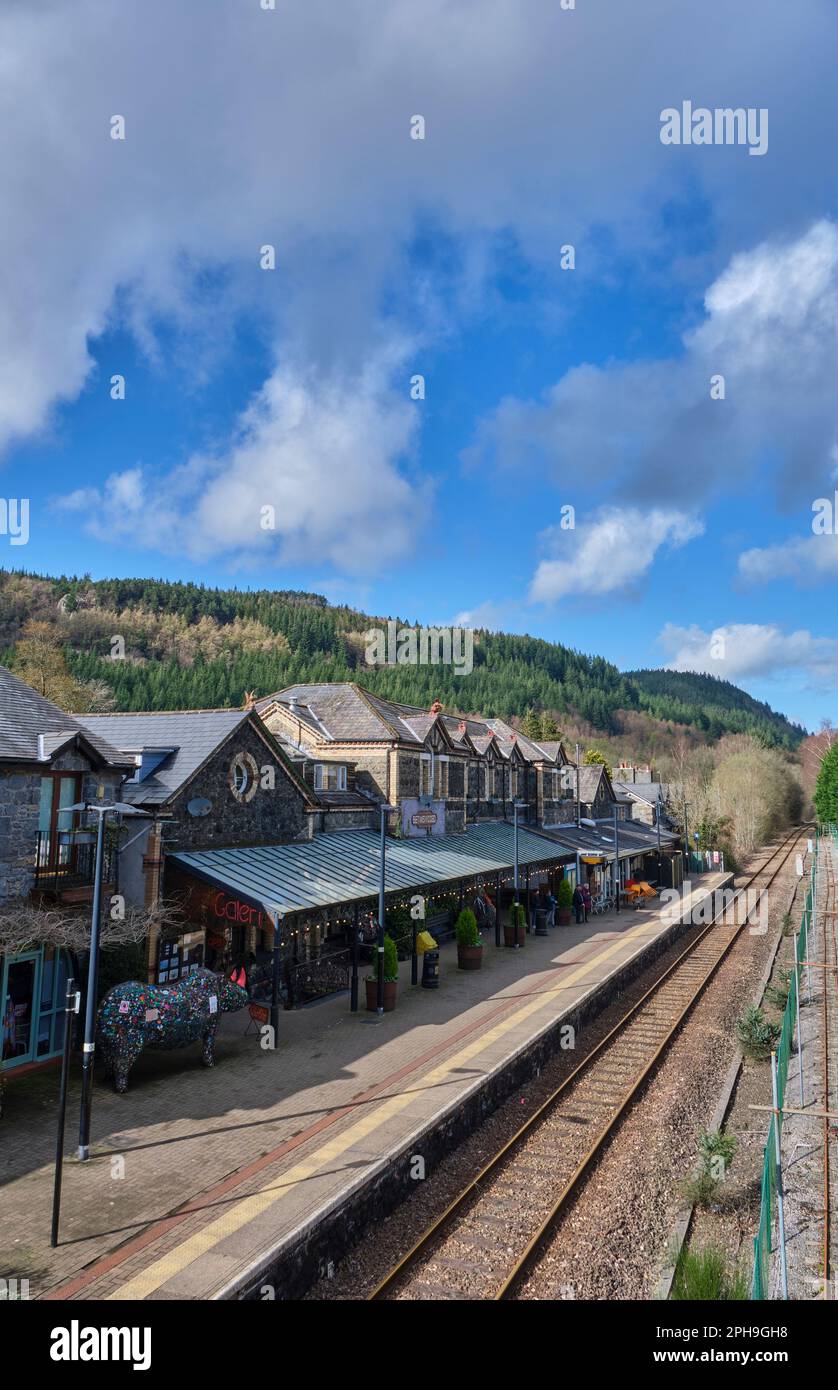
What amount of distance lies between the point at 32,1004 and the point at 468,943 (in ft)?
45.2

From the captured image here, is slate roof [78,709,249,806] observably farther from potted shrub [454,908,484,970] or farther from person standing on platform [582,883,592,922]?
person standing on platform [582,883,592,922]

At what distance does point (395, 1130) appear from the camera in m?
12.6

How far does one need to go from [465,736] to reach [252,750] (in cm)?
1501

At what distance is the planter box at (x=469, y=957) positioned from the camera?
25.9 meters

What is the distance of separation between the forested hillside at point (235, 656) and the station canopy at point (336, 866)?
7839 centimetres

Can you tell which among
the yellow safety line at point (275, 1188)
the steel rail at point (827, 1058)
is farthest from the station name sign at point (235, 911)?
the steel rail at point (827, 1058)

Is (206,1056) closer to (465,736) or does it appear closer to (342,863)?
(342,863)

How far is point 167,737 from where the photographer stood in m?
20.5

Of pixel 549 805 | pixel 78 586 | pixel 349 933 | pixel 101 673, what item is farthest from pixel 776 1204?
pixel 78 586

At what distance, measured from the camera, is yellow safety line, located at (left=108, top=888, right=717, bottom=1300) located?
8.74 meters

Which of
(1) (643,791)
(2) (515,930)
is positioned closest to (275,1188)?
(2) (515,930)

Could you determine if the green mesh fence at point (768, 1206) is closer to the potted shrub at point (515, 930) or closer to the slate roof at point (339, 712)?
the potted shrub at point (515, 930)

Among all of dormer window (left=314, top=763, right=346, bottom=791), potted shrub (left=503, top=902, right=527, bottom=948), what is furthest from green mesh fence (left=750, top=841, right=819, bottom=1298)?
dormer window (left=314, top=763, right=346, bottom=791)

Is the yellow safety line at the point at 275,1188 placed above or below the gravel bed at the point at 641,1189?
above
